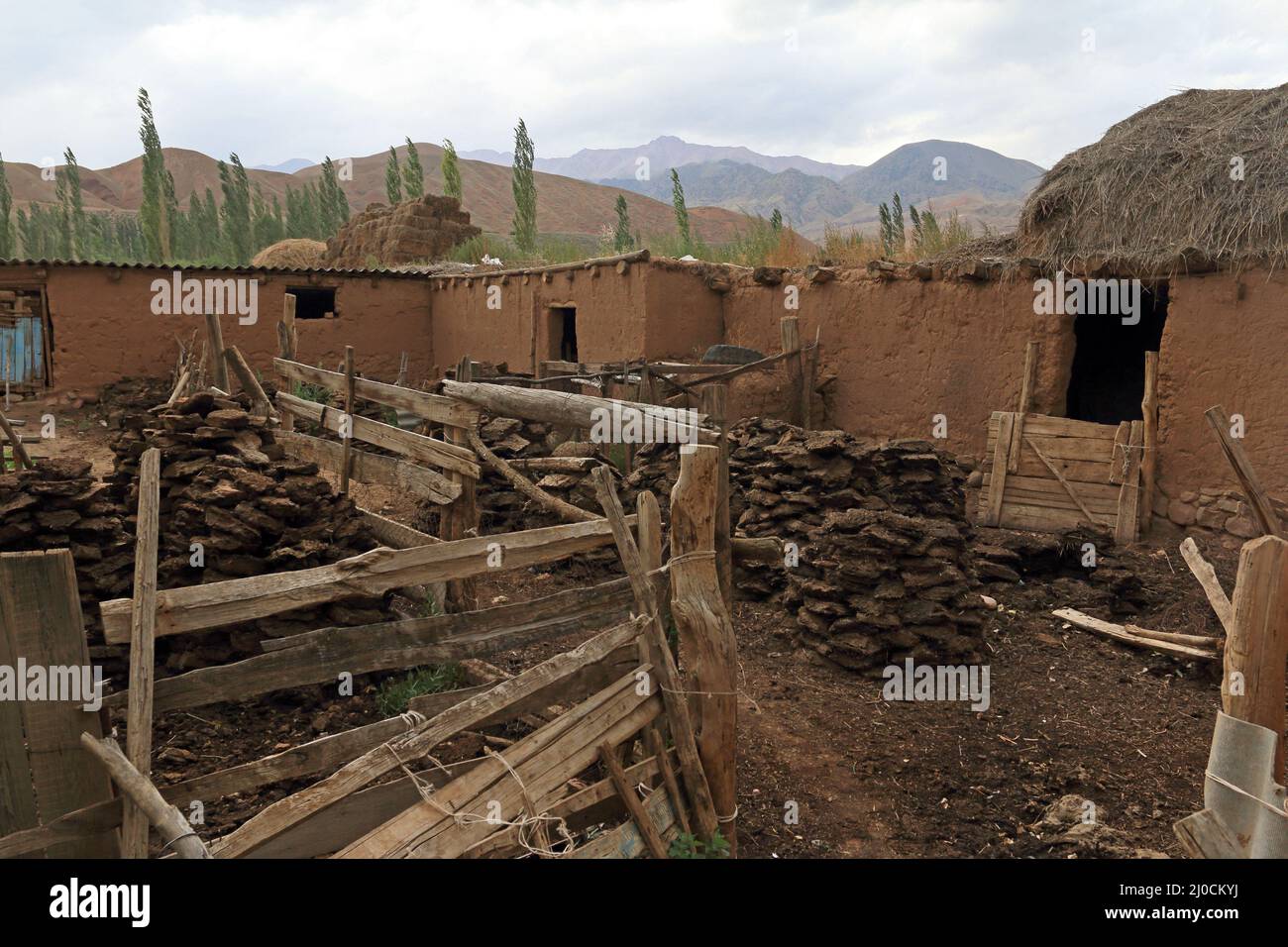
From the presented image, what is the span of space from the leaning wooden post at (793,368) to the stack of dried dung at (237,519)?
6.76m

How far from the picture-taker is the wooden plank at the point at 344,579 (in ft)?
9.45

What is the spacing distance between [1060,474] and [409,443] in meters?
6.89

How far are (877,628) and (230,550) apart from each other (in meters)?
4.36

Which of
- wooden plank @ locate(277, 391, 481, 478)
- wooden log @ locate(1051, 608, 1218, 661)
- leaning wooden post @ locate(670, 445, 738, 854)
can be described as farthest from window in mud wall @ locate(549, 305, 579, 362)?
leaning wooden post @ locate(670, 445, 738, 854)

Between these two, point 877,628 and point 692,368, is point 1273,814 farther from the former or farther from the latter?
point 692,368

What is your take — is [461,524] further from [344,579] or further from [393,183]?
[393,183]

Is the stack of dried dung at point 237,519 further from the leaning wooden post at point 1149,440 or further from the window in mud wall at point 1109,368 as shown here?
the window in mud wall at point 1109,368

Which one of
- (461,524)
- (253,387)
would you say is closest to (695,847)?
(461,524)

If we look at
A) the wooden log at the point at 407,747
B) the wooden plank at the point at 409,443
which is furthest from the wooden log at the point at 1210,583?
the wooden plank at the point at 409,443

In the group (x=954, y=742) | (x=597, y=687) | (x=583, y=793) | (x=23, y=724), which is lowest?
(x=954, y=742)

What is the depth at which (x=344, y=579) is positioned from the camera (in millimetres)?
3262

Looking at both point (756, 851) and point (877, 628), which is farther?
point (877, 628)

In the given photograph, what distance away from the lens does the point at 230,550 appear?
17.9ft

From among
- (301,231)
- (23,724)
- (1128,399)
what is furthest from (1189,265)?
(301,231)
